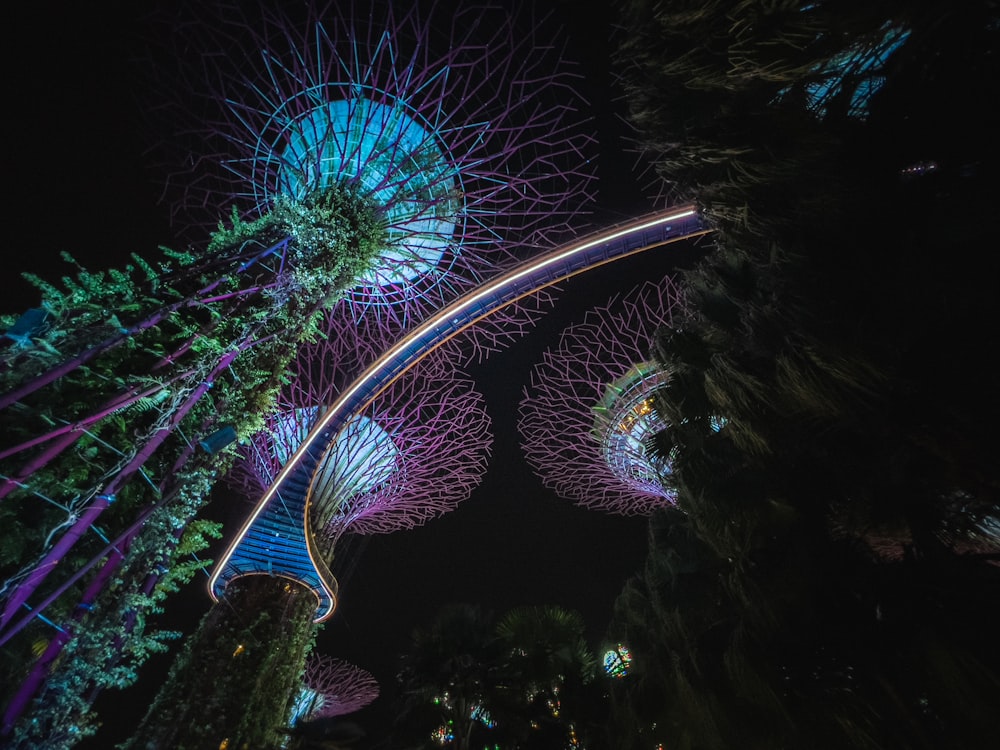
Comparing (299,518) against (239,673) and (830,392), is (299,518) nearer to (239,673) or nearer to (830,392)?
(239,673)

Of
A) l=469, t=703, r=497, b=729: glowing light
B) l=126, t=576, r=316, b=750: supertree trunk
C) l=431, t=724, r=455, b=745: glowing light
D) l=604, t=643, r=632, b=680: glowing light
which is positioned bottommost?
l=431, t=724, r=455, b=745: glowing light

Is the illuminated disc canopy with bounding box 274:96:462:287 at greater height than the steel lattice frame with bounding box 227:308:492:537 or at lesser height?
lesser

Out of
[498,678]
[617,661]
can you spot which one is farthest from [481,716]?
[617,661]

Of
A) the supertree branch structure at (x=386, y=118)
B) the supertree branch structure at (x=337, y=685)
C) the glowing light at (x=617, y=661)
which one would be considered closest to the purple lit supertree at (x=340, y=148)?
the supertree branch structure at (x=386, y=118)

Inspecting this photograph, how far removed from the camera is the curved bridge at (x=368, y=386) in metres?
11.5

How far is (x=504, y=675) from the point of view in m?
8.97

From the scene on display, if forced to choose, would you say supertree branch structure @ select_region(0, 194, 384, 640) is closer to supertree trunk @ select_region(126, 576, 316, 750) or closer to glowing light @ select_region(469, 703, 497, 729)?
glowing light @ select_region(469, 703, 497, 729)

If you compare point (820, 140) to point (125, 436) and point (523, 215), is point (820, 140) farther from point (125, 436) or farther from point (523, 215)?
point (125, 436)

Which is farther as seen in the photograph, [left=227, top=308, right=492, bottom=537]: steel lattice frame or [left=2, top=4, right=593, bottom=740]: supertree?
[left=227, top=308, right=492, bottom=537]: steel lattice frame

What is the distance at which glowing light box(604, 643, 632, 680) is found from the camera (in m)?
8.52

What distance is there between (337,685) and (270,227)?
87.3ft

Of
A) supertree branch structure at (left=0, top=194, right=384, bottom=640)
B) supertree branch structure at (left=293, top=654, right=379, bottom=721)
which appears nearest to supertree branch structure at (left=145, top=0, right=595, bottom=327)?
supertree branch structure at (left=0, top=194, right=384, bottom=640)

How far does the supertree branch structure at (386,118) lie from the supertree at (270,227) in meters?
0.04

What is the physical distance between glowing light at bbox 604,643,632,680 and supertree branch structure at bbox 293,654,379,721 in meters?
21.6
